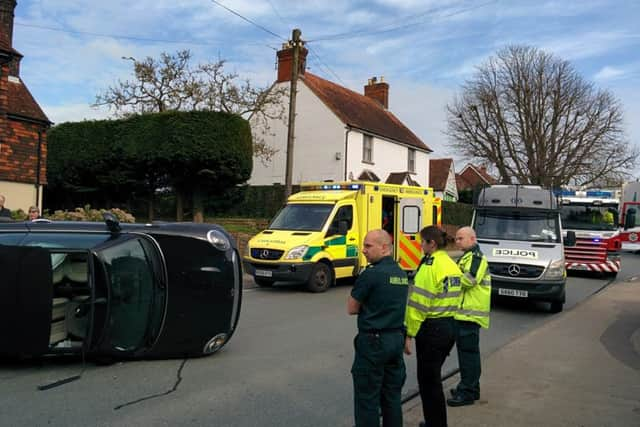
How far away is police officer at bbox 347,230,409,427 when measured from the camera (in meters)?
3.64

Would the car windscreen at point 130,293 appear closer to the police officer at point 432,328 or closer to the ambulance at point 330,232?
the police officer at point 432,328

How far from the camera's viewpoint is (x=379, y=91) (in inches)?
1555

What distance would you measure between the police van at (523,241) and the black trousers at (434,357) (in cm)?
650

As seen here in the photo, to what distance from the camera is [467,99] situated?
39.5m

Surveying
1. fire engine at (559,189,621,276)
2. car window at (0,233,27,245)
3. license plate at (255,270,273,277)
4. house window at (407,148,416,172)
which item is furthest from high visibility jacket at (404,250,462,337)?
house window at (407,148,416,172)

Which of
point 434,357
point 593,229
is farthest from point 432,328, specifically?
point 593,229

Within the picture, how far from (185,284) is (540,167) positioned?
120ft

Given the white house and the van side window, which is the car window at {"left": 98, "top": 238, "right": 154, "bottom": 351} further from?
the white house

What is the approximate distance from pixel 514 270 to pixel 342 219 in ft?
13.4

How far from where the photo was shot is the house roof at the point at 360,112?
3156 centimetres

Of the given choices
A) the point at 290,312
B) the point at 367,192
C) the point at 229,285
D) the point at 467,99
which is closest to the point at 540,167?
the point at 467,99

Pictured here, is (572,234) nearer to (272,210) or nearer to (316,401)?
(316,401)

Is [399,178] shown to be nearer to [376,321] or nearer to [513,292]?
[513,292]

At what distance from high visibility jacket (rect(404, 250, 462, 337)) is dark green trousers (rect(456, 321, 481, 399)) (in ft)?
2.84
